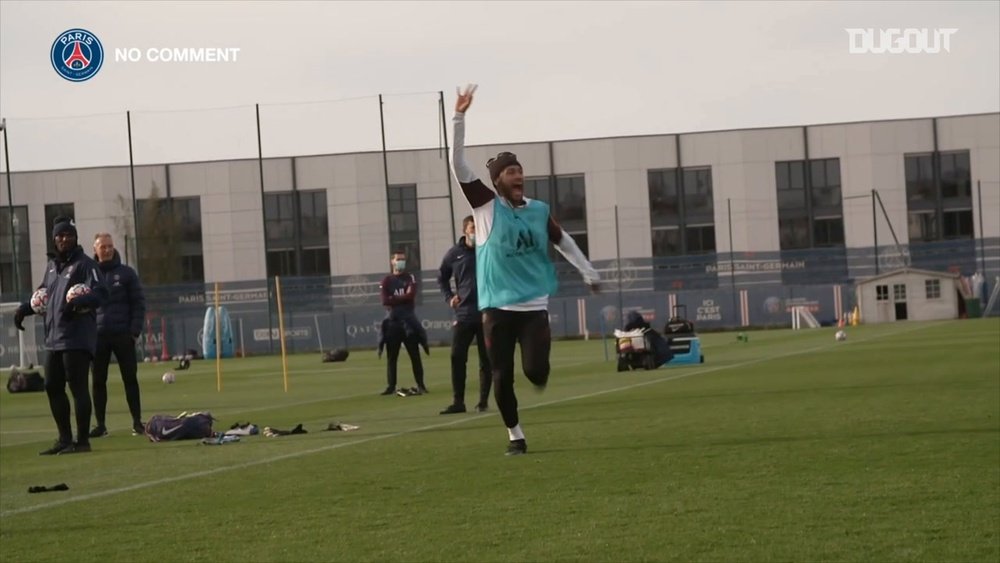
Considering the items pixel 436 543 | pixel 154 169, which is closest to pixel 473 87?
pixel 436 543

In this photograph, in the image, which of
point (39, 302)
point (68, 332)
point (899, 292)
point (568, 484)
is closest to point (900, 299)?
point (899, 292)

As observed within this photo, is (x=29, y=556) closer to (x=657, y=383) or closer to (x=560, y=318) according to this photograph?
(x=657, y=383)

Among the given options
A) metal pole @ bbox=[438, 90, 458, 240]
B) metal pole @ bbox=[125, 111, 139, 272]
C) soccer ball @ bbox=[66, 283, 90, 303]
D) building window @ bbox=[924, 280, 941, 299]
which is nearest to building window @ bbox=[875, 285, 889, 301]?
building window @ bbox=[924, 280, 941, 299]

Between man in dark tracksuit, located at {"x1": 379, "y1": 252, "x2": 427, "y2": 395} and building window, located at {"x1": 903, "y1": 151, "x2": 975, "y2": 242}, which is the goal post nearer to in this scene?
man in dark tracksuit, located at {"x1": 379, "y1": 252, "x2": 427, "y2": 395}

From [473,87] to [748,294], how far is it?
57.1m

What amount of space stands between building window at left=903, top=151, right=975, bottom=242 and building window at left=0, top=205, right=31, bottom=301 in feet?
136

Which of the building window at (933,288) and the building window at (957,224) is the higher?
the building window at (957,224)

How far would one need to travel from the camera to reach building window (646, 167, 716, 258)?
80.2 meters

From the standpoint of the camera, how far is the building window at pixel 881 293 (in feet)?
211

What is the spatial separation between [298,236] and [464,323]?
5910cm

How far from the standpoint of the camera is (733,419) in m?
14.2

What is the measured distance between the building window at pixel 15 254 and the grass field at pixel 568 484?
3399cm

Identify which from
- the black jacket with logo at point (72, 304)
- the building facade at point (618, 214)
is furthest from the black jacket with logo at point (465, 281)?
the building facade at point (618, 214)

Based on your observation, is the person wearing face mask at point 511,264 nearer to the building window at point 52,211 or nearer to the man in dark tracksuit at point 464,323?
the man in dark tracksuit at point 464,323
